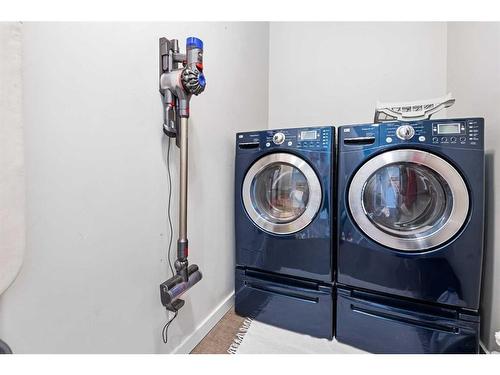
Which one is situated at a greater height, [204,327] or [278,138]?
[278,138]

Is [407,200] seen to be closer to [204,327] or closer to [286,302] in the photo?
[286,302]

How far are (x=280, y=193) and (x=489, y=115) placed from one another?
39.9 inches

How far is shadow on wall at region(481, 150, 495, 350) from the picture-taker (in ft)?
3.15

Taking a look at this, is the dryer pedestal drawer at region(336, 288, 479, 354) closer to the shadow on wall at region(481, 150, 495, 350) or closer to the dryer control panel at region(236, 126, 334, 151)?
the shadow on wall at region(481, 150, 495, 350)

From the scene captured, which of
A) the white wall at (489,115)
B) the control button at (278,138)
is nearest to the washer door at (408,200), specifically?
the white wall at (489,115)

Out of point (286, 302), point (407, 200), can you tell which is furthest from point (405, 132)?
point (286, 302)

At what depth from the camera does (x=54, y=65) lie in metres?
0.54

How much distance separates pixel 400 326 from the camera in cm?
99

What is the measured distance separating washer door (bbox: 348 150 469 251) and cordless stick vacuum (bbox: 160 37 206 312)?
2.48ft

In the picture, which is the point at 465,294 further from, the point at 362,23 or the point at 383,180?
the point at 362,23

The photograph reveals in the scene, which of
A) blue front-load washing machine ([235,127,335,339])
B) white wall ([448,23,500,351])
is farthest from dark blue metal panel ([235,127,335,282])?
white wall ([448,23,500,351])

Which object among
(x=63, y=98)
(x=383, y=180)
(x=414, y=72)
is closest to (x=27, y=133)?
(x=63, y=98)

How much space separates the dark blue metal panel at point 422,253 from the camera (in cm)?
87

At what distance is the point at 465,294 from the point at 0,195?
146 cm
